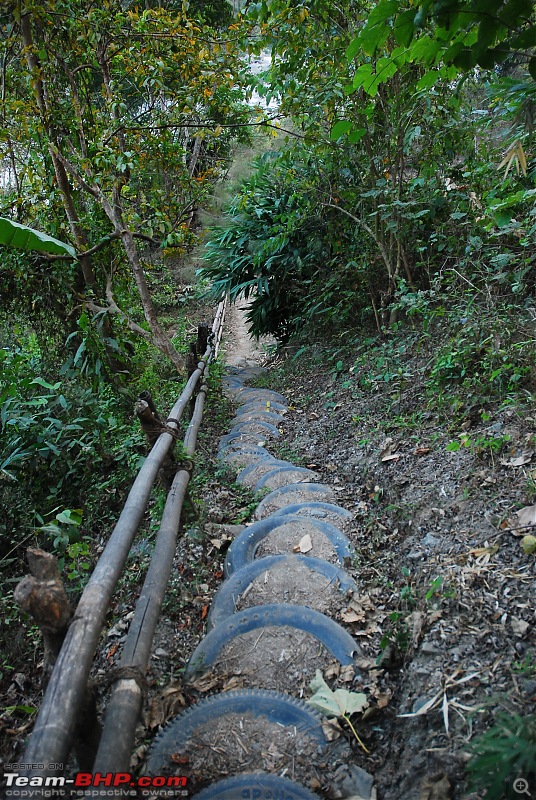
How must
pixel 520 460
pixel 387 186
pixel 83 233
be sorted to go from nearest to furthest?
pixel 520 460
pixel 387 186
pixel 83 233

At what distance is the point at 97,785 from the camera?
1169 millimetres

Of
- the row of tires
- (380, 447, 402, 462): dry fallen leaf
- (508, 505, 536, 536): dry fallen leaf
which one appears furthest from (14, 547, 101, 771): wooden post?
(380, 447, 402, 462): dry fallen leaf

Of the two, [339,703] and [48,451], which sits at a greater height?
[48,451]

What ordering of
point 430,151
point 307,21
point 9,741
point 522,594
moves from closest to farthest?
point 522,594, point 9,741, point 307,21, point 430,151

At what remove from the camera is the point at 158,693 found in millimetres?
1961

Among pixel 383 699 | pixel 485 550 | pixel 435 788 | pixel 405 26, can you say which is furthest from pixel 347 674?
pixel 405 26

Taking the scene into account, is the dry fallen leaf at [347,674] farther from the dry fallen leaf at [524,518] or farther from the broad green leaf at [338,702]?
the dry fallen leaf at [524,518]

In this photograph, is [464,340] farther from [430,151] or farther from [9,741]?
[9,741]

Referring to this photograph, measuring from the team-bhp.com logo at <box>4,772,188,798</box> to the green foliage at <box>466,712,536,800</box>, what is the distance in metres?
0.81

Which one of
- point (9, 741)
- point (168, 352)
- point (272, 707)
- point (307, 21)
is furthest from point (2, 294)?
point (272, 707)

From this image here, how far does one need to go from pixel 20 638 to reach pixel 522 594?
2.50 metres

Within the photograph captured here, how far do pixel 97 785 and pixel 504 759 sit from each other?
91 centimetres

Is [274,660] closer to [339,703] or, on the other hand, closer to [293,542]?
[339,703]

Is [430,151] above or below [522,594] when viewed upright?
above
